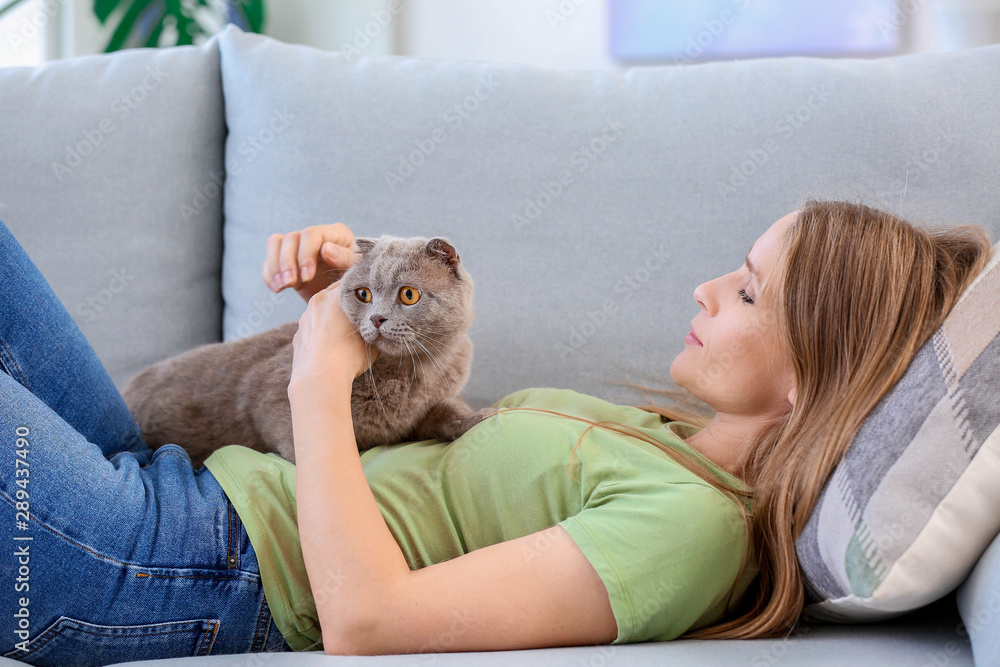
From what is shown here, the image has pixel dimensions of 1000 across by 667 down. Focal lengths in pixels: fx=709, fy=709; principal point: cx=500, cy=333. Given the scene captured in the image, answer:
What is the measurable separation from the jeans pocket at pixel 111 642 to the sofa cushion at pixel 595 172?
66cm

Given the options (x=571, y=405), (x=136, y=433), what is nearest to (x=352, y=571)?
(x=571, y=405)

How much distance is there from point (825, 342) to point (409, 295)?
59 centimetres

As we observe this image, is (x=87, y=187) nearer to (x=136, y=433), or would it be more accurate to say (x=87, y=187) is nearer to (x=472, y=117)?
(x=136, y=433)

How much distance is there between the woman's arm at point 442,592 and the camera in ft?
2.59

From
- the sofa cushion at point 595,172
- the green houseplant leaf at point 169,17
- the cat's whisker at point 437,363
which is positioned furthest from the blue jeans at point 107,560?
the green houseplant leaf at point 169,17

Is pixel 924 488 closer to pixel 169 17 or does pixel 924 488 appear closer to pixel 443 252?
pixel 443 252

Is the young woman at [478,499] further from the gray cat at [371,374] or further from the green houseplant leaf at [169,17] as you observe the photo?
the green houseplant leaf at [169,17]

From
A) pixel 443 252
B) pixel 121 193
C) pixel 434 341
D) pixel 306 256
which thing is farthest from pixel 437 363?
pixel 121 193

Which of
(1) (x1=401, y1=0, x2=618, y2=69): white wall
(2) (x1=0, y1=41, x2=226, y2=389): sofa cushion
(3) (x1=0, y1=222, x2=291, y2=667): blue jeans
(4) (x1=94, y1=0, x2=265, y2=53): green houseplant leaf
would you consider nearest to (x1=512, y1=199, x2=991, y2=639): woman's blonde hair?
(3) (x1=0, y1=222, x2=291, y2=667): blue jeans

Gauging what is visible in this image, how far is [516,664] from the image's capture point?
740 millimetres

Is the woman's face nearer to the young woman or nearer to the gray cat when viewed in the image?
the young woman

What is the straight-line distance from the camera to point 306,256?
3.92 ft

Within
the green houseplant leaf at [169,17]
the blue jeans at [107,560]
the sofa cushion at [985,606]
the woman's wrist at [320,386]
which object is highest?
the green houseplant leaf at [169,17]

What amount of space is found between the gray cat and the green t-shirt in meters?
0.08
